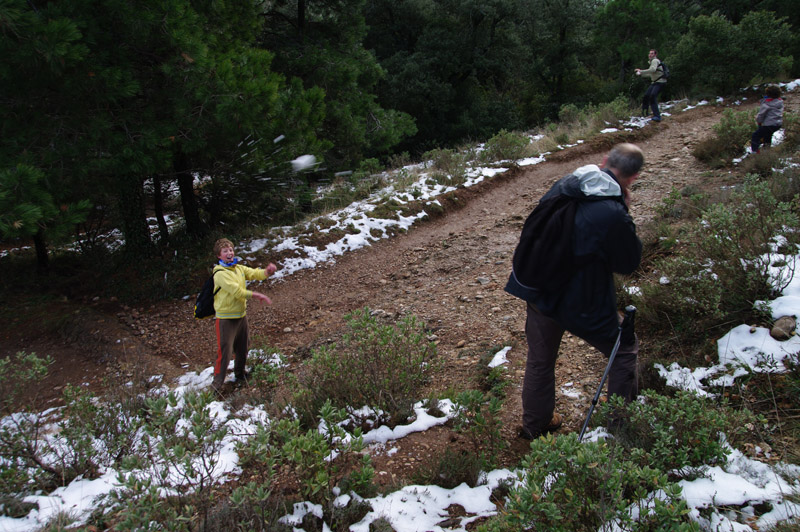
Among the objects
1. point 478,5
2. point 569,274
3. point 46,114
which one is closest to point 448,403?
point 569,274

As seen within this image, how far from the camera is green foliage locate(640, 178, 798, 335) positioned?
3.56 meters

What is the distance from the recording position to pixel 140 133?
6035 mm

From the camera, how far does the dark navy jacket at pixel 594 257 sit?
252cm

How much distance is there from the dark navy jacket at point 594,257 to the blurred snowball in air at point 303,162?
644 centimetres

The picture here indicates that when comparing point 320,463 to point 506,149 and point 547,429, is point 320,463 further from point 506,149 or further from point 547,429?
point 506,149

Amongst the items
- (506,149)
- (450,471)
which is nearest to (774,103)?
(506,149)

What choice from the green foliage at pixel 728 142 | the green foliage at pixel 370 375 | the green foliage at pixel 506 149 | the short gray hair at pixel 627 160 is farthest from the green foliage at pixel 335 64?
the short gray hair at pixel 627 160

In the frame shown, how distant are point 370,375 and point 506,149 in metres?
9.24

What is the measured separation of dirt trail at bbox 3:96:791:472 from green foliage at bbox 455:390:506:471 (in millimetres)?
210

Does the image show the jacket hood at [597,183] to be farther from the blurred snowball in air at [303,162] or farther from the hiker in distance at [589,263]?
the blurred snowball in air at [303,162]

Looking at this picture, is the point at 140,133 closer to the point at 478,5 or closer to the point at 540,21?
the point at 478,5

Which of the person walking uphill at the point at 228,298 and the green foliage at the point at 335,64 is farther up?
the green foliage at the point at 335,64

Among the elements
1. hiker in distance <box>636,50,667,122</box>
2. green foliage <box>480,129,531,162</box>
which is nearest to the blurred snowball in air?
green foliage <box>480,129,531,162</box>

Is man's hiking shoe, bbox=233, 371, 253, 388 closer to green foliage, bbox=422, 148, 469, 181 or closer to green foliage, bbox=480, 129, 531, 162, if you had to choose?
green foliage, bbox=422, 148, 469, 181
